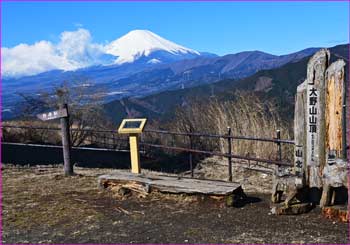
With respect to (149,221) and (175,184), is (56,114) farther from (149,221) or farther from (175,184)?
(149,221)

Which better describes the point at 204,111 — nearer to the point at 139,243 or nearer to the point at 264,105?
the point at 264,105

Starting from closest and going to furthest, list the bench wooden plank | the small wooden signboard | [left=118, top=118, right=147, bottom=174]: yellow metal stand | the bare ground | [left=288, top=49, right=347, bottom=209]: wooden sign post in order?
the bare ground
[left=288, top=49, right=347, bottom=209]: wooden sign post
the bench wooden plank
[left=118, top=118, right=147, bottom=174]: yellow metal stand
the small wooden signboard

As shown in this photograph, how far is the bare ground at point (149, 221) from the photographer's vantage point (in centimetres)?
439

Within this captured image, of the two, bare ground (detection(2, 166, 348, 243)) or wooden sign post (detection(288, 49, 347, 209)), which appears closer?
bare ground (detection(2, 166, 348, 243))

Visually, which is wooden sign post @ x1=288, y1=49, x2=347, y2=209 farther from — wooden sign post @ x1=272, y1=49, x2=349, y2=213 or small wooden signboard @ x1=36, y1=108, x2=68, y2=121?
small wooden signboard @ x1=36, y1=108, x2=68, y2=121

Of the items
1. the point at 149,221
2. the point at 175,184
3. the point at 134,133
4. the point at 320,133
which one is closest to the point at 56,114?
the point at 134,133

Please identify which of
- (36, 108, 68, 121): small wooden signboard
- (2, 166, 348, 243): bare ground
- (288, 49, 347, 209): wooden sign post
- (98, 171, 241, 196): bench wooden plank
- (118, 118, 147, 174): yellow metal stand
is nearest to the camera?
(2, 166, 348, 243): bare ground

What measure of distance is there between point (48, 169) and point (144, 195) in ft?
13.9

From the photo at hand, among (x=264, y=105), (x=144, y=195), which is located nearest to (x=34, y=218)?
(x=144, y=195)

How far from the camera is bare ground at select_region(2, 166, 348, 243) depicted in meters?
4.39

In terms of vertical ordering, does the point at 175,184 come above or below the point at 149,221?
above

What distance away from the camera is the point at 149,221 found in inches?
199

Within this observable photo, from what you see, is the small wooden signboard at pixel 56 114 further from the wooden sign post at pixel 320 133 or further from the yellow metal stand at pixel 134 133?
the wooden sign post at pixel 320 133

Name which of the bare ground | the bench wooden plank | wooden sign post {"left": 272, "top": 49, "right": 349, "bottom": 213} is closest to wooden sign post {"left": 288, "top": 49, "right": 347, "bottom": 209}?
wooden sign post {"left": 272, "top": 49, "right": 349, "bottom": 213}
